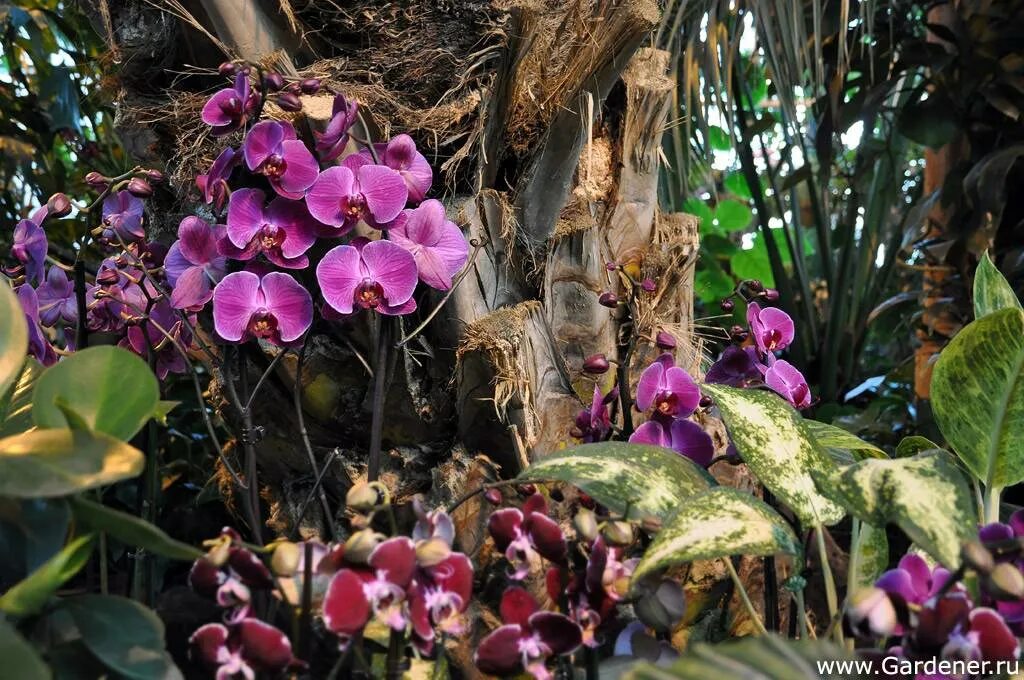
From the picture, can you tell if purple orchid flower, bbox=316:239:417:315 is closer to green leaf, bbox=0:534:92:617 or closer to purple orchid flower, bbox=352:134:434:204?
purple orchid flower, bbox=352:134:434:204

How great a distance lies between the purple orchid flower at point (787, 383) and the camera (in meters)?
0.71

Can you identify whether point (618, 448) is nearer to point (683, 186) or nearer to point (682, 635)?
point (682, 635)

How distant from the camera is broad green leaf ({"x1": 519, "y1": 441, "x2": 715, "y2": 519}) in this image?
53 centimetres

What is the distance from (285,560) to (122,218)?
0.43 m

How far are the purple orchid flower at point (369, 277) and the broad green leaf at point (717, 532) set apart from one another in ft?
0.83

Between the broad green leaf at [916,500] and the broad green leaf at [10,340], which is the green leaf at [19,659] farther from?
the broad green leaf at [916,500]

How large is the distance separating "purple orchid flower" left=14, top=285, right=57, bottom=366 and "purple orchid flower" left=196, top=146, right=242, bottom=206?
17cm

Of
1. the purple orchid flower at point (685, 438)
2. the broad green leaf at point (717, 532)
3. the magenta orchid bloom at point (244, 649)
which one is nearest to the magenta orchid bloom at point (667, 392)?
the purple orchid flower at point (685, 438)

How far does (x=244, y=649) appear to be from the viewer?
1.46 feet

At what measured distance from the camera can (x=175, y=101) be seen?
773 millimetres

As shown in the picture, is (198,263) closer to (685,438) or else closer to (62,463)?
(62,463)

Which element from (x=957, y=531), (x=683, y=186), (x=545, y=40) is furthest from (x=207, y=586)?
(x=683, y=186)

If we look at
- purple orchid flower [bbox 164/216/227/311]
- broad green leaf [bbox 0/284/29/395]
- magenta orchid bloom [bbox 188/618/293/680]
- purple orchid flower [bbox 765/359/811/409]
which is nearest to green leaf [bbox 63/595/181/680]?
magenta orchid bloom [bbox 188/618/293/680]

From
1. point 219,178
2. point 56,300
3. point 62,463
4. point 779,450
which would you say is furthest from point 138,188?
point 779,450
